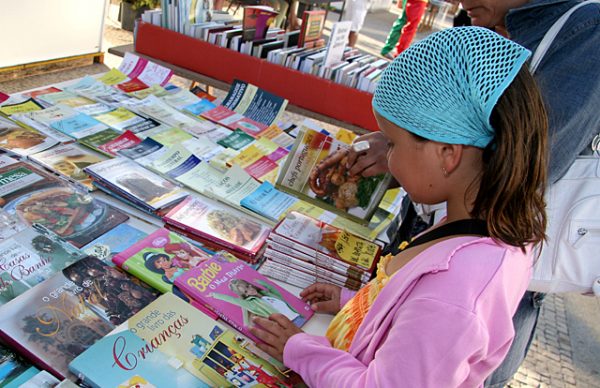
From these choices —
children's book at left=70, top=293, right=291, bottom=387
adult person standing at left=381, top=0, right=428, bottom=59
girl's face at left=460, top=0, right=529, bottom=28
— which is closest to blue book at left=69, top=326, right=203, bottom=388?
children's book at left=70, top=293, right=291, bottom=387

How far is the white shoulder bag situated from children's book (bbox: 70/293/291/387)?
25.9 inches

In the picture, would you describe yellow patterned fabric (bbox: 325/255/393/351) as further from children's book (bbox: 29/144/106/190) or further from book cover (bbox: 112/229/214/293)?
children's book (bbox: 29/144/106/190)

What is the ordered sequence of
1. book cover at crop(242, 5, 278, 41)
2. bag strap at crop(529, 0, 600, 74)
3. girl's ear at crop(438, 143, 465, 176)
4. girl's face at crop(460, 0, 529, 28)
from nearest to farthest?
girl's ear at crop(438, 143, 465, 176), bag strap at crop(529, 0, 600, 74), girl's face at crop(460, 0, 529, 28), book cover at crop(242, 5, 278, 41)

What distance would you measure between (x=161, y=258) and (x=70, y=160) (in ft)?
1.94

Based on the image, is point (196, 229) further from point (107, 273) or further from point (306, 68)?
point (306, 68)

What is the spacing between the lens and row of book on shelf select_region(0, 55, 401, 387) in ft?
3.11

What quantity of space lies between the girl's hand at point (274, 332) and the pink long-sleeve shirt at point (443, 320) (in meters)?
0.19

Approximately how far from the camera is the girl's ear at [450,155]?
0.79 meters

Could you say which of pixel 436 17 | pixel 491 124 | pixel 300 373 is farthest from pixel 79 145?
pixel 436 17

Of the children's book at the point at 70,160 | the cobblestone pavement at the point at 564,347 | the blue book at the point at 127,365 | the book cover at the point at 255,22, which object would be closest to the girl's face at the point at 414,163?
the blue book at the point at 127,365

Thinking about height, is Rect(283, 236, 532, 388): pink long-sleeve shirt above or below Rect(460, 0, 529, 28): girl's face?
below

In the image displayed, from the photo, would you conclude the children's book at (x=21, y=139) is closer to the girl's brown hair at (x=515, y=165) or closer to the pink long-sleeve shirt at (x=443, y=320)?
the pink long-sleeve shirt at (x=443, y=320)

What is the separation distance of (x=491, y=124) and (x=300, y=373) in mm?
564

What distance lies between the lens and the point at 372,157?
1.45 m
